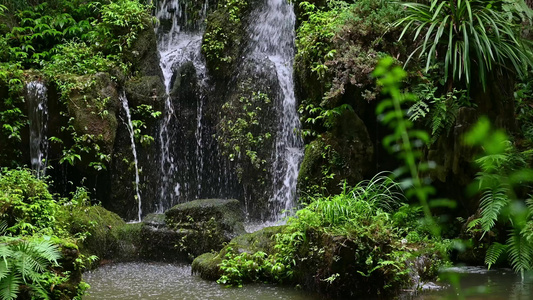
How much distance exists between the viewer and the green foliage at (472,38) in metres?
6.57

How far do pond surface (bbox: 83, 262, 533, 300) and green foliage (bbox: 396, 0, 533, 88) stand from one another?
261 cm

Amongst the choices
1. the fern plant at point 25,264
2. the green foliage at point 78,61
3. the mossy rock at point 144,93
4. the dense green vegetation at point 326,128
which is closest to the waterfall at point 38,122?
the dense green vegetation at point 326,128

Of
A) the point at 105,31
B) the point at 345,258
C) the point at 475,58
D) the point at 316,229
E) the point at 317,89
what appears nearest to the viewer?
the point at 345,258

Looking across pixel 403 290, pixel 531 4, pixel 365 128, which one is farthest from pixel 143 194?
pixel 531 4

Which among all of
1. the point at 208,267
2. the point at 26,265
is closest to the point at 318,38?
the point at 208,267

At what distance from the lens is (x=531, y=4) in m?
7.84

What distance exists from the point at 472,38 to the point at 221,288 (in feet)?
15.1

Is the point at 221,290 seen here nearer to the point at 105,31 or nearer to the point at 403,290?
the point at 403,290

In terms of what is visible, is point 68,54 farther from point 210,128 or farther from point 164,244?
point 164,244

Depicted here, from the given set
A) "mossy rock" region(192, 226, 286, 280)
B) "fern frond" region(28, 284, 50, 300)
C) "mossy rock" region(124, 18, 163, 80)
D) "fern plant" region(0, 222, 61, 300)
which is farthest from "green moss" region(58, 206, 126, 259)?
"mossy rock" region(124, 18, 163, 80)

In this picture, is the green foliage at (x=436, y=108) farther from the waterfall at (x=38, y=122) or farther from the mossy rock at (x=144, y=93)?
the waterfall at (x=38, y=122)

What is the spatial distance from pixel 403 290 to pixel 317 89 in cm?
416

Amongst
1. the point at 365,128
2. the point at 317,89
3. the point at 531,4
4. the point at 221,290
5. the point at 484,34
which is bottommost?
the point at 221,290

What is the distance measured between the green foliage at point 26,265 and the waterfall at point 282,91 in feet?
13.9
